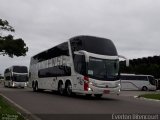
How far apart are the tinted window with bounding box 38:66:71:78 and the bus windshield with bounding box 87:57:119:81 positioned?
2659 millimetres

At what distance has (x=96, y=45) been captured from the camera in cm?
2478

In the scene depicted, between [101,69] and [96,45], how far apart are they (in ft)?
5.28

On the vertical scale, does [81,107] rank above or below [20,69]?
below

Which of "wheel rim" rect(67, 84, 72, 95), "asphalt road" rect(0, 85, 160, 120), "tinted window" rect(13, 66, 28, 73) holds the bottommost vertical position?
"asphalt road" rect(0, 85, 160, 120)

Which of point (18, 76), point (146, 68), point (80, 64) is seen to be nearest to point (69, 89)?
point (80, 64)

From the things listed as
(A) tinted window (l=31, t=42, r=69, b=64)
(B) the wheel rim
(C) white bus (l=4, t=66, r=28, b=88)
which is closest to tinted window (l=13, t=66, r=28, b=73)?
(C) white bus (l=4, t=66, r=28, b=88)

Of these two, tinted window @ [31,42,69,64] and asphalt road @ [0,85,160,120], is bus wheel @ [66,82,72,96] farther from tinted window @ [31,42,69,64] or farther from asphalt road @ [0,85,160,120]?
asphalt road @ [0,85,160,120]

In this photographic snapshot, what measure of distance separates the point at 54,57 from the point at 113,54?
6882mm

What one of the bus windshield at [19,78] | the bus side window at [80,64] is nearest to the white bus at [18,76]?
the bus windshield at [19,78]

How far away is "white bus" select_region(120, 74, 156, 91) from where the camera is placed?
6150 centimetres

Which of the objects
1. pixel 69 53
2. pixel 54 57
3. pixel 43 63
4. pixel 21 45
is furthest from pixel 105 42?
pixel 21 45

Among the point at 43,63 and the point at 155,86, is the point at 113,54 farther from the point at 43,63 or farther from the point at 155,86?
the point at 155,86

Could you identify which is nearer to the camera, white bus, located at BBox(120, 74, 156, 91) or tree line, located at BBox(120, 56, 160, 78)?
white bus, located at BBox(120, 74, 156, 91)

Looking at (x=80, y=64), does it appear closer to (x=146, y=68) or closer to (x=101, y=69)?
(x=101, y=69)
